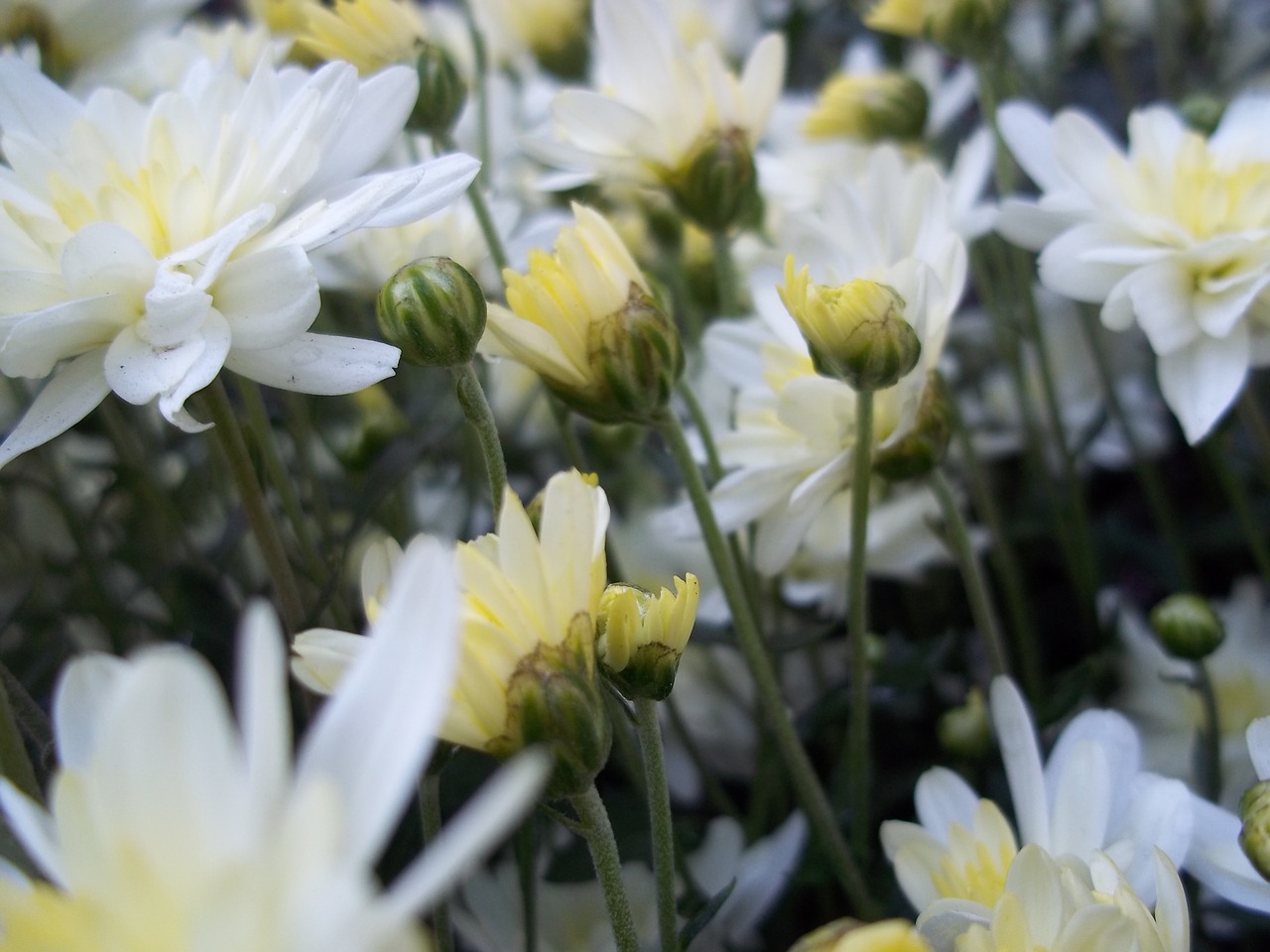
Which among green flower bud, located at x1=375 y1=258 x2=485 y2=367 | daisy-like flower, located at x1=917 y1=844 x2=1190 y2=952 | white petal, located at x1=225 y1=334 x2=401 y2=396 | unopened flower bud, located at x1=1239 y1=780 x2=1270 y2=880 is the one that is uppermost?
green flower bud, located at x1=375 y1=258 x2=485 y2=367

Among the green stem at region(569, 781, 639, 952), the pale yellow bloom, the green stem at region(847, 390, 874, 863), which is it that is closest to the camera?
the green stem at region(569, 781, 639, 952)

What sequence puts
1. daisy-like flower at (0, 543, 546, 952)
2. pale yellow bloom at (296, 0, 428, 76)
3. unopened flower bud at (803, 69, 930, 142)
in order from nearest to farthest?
1. daisy-like flower at (0, 543, 546, 952)
2. pale yellow bloom at (296, 0, 428, 76)
3. unopened flower bud at (803, 69, 930, 142)

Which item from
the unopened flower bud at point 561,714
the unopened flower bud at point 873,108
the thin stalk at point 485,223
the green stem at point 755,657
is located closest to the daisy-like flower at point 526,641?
the unopened flower bud at point 561,714

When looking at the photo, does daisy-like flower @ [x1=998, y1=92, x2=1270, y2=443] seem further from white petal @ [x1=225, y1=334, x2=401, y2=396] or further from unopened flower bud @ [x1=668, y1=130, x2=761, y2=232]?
white petal @ [x1=225, y1=334, x2=401, y2=396]

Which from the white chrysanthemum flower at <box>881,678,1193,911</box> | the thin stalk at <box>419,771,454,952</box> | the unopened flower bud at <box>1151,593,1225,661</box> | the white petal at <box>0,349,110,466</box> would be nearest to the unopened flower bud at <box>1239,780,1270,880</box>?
the white chrysanthemum flower at <box>881,678,1193,911</box>

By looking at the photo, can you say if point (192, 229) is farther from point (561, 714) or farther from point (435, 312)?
point (561, 714)

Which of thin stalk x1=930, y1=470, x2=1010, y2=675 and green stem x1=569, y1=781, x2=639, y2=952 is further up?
green stem x1=569, y1=781, x2=639, y2=952

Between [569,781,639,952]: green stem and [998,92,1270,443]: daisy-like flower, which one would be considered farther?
[998,92,1270,443]: daisy-like flower
